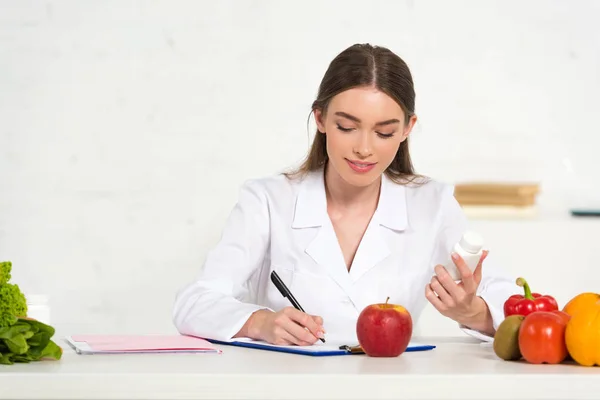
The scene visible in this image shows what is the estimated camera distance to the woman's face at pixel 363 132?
7.06 feet

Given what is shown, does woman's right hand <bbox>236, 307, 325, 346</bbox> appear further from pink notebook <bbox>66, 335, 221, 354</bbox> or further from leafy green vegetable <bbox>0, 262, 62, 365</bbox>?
leafy green vegetable <bbox>0, 262, 62, 365</bbox>

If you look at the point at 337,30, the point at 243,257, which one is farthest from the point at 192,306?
the point at 337,30

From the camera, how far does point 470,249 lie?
5.90ft

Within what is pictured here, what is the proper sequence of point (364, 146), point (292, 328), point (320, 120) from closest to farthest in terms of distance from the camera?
point (292, 328)
point (364, 146)
point (320, 120)

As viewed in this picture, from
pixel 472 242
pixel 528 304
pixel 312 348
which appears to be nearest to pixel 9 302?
pixel 312 348

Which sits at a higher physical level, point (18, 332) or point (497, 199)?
point (497, 199)

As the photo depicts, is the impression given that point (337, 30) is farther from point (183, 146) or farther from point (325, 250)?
point (325, 250)

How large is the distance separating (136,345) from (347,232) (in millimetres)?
861

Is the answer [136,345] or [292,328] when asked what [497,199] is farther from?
[136,345]

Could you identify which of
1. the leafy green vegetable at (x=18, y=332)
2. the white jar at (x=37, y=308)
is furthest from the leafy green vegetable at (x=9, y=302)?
the white jar at (x=37, y=308)

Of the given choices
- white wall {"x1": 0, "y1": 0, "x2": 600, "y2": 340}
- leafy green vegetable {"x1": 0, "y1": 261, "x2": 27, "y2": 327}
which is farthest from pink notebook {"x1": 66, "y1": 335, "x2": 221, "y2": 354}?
white wall {"x1": 0, "y1": 0, "x2": 600, "y2": 340}

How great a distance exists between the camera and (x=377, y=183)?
250 centimetres

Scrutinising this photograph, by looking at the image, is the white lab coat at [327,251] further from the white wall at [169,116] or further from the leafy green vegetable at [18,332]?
the white wall at [169,116]

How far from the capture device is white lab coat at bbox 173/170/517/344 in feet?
7.66
